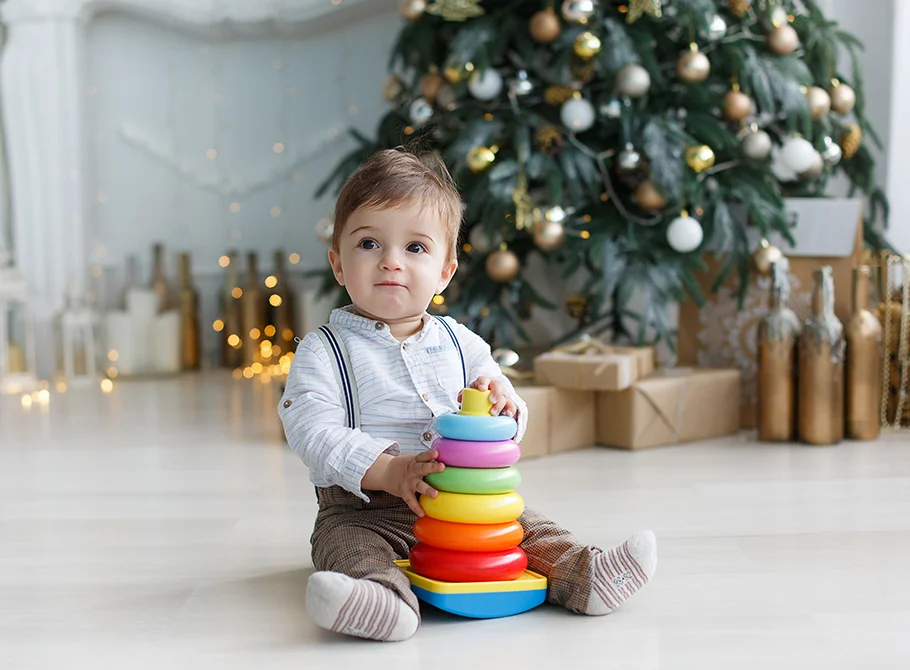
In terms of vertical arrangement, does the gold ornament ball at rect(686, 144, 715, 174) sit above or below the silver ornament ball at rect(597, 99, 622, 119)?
below

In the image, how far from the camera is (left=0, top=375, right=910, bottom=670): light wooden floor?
1.08 meters

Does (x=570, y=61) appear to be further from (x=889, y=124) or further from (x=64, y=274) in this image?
(x=64, y=274)

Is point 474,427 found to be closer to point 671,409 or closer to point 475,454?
point 475,454

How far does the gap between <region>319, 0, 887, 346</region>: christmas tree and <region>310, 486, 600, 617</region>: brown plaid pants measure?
967mm

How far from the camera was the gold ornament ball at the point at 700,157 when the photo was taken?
216 cm

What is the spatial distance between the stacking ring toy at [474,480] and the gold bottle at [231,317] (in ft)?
7.99

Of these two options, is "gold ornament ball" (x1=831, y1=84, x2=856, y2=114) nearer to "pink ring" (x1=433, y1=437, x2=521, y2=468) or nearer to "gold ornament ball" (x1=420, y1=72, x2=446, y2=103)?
"gold ornament ball" (x1=420, y1=72, x2=446, y2=103)

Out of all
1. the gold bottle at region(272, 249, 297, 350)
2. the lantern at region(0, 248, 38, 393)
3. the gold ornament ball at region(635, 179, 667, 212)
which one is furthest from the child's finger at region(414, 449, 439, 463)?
the gold bottle at region(272, 249, 297, 350)

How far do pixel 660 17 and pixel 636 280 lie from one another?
59 centimetres

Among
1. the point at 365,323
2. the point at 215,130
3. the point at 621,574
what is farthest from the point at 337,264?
the point at 215,130

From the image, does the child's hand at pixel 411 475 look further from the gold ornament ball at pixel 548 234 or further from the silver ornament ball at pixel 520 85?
the silver ornament ball at pixel 520 85

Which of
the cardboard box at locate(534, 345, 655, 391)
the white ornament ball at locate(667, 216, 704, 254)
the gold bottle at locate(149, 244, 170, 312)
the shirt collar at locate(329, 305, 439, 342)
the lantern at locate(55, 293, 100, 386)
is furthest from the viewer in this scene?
the gold bottle at locate(149, 244, 170, 312)

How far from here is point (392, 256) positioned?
1241mm

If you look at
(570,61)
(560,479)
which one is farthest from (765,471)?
(570,61)
